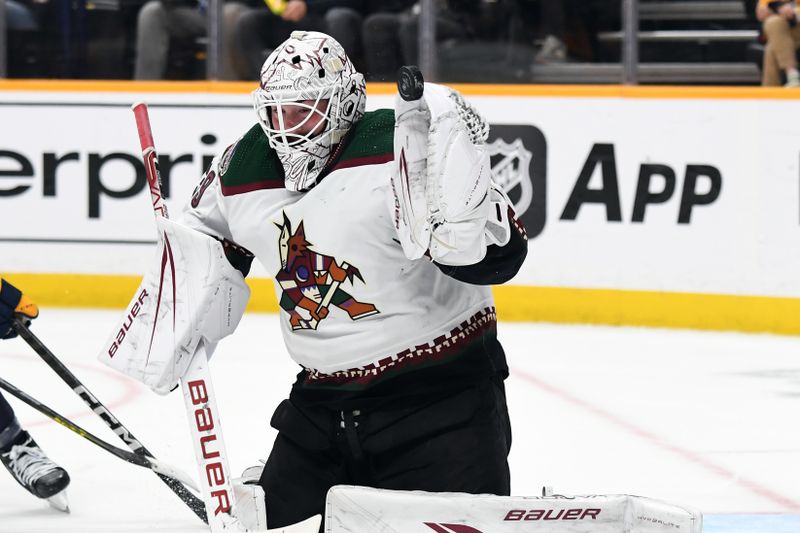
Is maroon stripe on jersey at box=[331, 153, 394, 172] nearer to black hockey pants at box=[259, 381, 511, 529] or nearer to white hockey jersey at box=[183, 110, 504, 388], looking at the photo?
white hockey jersey at box=[183, 110, 504, 388]

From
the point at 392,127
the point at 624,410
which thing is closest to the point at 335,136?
the point at 392,127

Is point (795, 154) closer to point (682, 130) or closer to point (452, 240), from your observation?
point (682, 130)

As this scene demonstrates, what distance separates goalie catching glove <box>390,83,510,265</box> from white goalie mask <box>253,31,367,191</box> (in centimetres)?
23

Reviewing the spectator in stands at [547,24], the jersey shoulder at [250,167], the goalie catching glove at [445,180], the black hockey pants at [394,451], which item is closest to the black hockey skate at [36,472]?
→ the black hockey pants at [394,451]

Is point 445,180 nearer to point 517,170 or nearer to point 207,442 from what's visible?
point 207,442

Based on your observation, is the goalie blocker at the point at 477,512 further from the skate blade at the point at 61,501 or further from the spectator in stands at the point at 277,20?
the spectator in stands at the point at 277,20

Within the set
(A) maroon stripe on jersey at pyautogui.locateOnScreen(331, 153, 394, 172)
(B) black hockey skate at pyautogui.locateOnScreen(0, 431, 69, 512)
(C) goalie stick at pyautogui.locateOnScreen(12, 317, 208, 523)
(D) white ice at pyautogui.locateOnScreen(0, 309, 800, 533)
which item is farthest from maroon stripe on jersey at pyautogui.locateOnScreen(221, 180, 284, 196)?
(B) black hockey skate at pyautogui.locateOnScreen(0, 431, 69, 512)

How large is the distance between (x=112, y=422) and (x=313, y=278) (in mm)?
1023

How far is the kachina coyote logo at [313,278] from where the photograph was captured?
2096mm

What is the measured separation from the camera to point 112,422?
2.96 metres

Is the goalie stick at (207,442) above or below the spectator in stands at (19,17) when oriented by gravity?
below

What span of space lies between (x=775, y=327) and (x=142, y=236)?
8.43ft

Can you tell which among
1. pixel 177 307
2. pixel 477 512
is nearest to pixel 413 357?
pixel 477 512

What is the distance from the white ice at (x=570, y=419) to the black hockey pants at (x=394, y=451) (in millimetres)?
820
